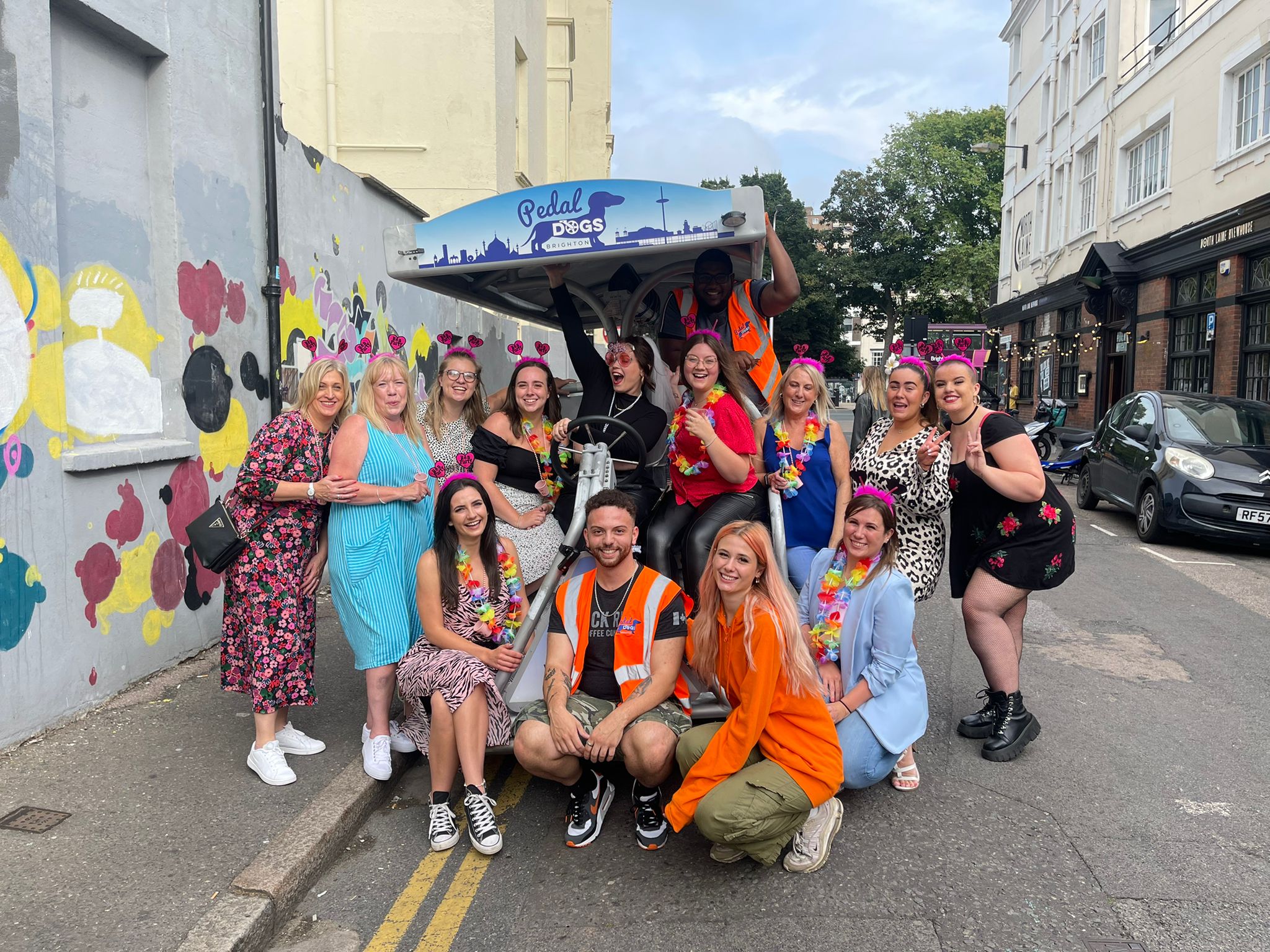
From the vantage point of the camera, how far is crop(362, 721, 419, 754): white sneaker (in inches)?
171

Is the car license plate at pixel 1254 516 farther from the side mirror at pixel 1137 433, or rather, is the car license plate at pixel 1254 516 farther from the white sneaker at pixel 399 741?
the white sneaker at pixel 399 741

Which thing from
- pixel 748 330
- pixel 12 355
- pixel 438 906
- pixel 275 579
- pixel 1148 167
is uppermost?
pixel 1148 167

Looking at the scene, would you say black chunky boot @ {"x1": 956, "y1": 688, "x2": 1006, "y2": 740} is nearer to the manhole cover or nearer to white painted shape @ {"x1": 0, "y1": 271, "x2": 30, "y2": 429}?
the manhole cover

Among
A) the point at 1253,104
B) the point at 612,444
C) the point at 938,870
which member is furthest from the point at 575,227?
the point at 1253,104

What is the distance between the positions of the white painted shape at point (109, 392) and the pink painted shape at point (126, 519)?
331 mm

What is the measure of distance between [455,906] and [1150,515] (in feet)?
31.2

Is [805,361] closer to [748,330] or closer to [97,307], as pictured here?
[748,330]

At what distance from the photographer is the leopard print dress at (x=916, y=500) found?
440 cm

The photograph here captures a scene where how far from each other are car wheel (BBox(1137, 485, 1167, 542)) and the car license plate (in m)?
0.78

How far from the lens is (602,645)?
12.7 feet

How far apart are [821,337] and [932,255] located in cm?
741

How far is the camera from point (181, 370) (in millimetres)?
5496

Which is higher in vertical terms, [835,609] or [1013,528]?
[1013,528]

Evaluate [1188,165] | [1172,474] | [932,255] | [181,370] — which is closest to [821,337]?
[932,255]
